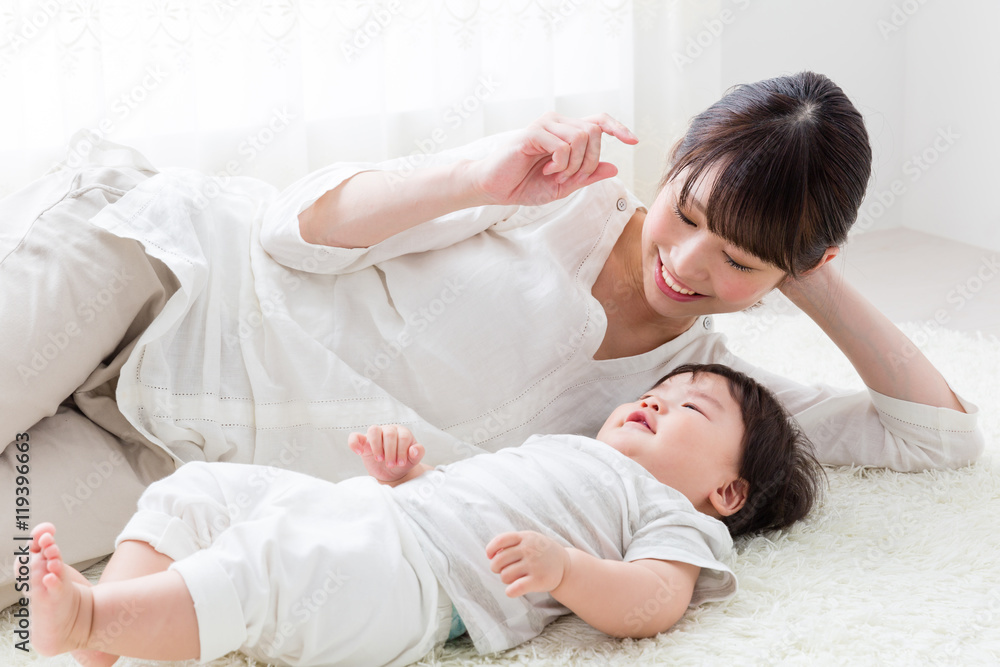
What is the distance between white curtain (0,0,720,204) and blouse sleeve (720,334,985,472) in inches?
48.5

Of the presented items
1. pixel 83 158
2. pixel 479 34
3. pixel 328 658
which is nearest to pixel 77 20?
pixel 83 158

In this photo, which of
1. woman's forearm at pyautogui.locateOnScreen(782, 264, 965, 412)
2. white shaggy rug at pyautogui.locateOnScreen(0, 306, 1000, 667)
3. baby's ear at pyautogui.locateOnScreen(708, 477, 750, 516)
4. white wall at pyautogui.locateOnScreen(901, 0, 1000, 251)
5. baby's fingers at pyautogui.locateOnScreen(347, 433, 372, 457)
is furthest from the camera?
white wall at pyautogui.locateOnScreen(901, 0, 1000, 251)

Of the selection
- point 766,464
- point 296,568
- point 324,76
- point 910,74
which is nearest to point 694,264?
point 766,464

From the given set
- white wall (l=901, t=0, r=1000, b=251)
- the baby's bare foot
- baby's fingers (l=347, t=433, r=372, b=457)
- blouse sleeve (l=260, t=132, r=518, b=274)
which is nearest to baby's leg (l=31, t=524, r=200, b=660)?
the baby's bare foot

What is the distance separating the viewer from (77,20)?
1864 millimetres

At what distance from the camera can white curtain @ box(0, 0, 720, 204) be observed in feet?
6.24

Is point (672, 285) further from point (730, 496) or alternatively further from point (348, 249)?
point (348, 249)

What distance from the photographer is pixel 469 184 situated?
1182mm

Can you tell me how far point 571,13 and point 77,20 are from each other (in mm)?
1278

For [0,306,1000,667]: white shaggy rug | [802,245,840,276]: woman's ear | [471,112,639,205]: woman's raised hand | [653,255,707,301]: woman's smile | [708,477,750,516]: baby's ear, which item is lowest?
[0,306,1000,667]: white shaggy rug

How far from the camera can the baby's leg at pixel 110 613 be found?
0.78 metres

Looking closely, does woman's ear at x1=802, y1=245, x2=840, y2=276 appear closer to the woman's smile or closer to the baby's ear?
the woman's smile

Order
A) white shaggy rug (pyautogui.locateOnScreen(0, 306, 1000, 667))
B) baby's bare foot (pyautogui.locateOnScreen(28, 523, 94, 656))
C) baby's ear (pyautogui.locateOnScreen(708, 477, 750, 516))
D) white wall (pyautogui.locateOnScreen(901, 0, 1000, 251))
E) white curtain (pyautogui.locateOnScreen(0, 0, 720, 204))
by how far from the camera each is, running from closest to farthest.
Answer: baby's bare foot (pyautogui.locateOnScreen(28, 523, 94, 656))
white shaggy rug (pyautogui.locateOnScreen(0, 306, 1000, 667))
baby's ear (pyautogui.locateOnScreen(708, 477, 750, 516))
white curtain (pyautogui.locateOnScreen(0, 0, 720, 204))
white wall (pyautogui.locateOnScreen(901, 0, 1000, 251))

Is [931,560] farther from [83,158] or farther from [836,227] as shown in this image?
[83,158]
